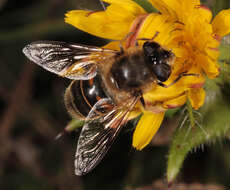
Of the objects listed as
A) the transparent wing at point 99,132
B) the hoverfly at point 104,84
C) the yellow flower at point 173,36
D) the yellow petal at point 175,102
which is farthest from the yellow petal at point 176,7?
the transparent wing at point 99,132

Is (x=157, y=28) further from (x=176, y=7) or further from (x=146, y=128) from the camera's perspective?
(x=146, y=128)

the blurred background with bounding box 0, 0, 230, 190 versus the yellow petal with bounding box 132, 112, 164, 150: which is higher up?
the yellow petal with bounding box 132, 112, 164, 150

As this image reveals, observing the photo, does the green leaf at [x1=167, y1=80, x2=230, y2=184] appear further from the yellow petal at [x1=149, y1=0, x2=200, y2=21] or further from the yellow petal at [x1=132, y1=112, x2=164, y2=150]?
the yellow petal at [x1=149, y1=0, x2=200, y2=21]

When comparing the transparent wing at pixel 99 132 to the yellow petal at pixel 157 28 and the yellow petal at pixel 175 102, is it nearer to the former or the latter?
the yellow petal at pixel 175 102

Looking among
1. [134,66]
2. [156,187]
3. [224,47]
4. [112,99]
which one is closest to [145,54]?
[134,66]

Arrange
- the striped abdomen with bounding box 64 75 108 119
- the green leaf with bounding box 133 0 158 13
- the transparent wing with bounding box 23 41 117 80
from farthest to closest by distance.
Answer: the green leaf with bounding box 133 0 158 13 < the transparent wing with bounding box 23 41 117 80 < the striped abdomen with bounding box 64 75 108 119

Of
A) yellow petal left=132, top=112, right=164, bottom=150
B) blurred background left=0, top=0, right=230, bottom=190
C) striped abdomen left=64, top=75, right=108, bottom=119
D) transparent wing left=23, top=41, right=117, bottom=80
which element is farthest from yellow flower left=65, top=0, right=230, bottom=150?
blurred background left=0, top=0, right=230, bottom=190
